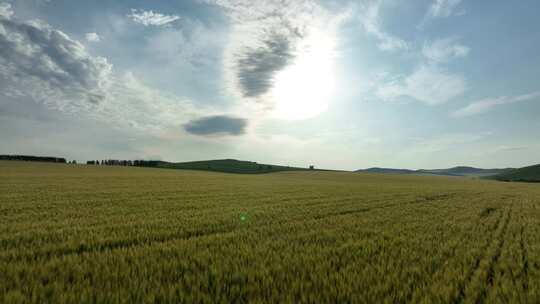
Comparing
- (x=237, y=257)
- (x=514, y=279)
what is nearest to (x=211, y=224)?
(x=237, y=257)

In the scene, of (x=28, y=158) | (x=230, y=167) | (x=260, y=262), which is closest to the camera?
(x=260, y=262)

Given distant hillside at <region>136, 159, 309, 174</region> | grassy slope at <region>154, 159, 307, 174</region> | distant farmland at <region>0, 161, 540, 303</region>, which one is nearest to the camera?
distant farmland at <region>0, 161, 540, 303</region>

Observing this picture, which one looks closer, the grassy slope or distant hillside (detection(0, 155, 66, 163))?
distant hillside (detection(0, 155, 66, 163))

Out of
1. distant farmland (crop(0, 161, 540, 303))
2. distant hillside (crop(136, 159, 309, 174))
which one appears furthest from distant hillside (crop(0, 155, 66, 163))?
distant farmland (crop(0, 161, 540, 303))

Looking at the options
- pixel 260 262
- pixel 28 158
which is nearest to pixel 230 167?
pixel 28 158

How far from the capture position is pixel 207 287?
12.5 feet

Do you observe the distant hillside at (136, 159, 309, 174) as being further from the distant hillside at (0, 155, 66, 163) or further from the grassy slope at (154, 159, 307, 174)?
the distant hillside at (0, 155, 66, 163)

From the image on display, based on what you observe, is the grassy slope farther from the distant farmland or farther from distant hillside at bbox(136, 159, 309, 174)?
the distant farmland

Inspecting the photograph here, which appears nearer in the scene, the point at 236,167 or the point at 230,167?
the point at 236,167

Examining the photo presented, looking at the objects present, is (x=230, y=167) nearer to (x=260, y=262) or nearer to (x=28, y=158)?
(x=28, y=158)

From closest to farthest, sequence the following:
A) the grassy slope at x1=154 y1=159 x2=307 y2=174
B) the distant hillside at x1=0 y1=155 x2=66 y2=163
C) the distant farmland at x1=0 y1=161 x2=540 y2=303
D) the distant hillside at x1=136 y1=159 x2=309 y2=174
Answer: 1. the distant farmland at x1=0 y1=161 x2=540 y2=303
2. the distant hillside at x1=0 y1=155 x2=66 y2=163
3. the grassy slope at x1=154 y1=159 x2=307 y2=174
4. the distant hillside at x1=136 y1=159 x2=309 y2=174

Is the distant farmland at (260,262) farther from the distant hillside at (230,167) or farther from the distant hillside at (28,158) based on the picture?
the distant hillside at (28,158)

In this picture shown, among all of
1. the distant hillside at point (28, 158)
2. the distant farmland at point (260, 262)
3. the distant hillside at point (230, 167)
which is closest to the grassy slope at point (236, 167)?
the distant hillside at point (230, 167)

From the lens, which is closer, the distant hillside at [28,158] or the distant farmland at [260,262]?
the distant farmland at [260,262]
